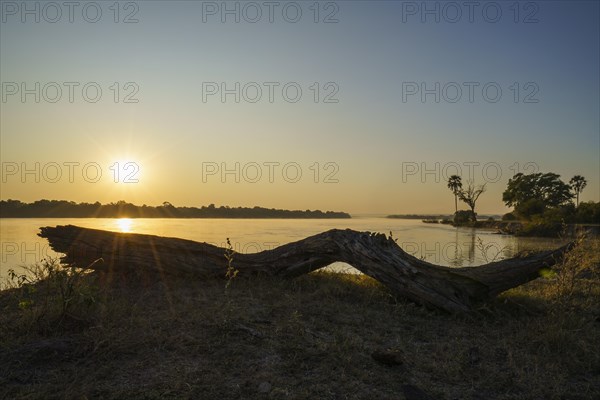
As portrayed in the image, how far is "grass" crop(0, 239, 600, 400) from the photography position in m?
4.02

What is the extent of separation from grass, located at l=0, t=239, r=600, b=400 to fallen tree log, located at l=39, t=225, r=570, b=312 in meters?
0.44

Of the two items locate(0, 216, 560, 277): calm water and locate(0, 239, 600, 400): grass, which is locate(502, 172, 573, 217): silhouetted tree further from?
locate(0, 239, 600, 400): grass

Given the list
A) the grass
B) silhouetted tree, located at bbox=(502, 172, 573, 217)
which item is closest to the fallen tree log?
the grass

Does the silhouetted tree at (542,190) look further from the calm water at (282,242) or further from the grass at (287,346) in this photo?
the grass at (287,346)

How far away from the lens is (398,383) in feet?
13.9

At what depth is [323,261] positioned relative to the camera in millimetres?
8648

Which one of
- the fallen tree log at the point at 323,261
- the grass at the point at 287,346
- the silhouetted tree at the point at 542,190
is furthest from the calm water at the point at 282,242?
the silhouetted tree at the point at 542,190

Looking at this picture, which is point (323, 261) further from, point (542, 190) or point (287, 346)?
point (542, 190)

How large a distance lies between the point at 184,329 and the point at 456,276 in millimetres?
5007

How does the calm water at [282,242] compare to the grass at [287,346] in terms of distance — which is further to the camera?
the calm water at [282,242]

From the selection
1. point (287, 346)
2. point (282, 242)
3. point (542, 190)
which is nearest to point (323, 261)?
point (287, 346)

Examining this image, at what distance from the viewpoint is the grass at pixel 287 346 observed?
402 centimetres

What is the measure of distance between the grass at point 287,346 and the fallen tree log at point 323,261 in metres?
0.44

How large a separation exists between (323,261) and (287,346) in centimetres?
377
